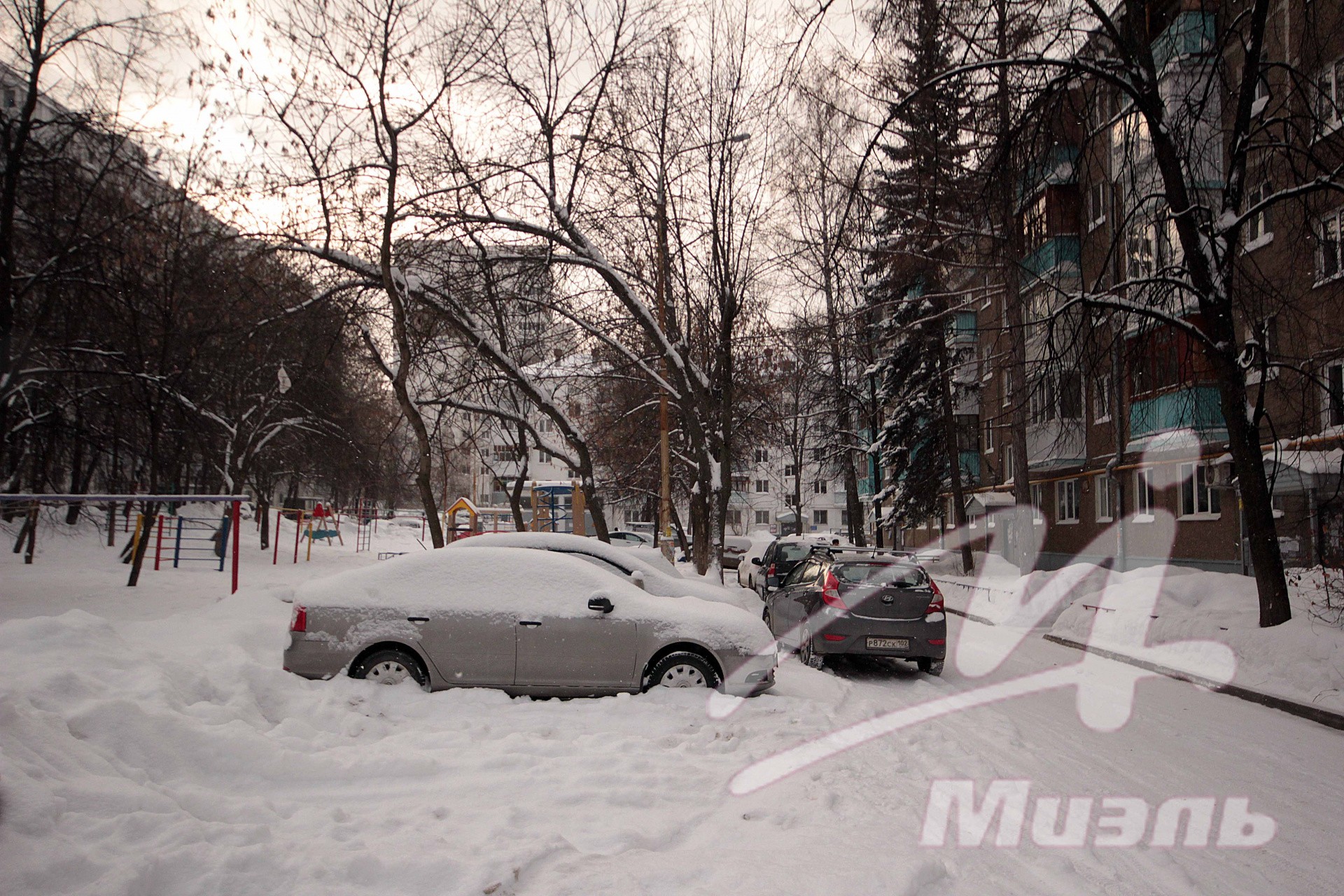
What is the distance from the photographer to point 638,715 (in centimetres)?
714

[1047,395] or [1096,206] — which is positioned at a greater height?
[1096,206]

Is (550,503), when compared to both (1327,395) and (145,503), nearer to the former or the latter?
(145,503)

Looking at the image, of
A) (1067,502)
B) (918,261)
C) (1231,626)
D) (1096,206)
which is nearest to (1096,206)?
(1096,206)

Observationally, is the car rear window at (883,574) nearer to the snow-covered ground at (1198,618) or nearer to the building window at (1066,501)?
the snow-covered ground at (1198,618)

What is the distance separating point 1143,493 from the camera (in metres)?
24.1

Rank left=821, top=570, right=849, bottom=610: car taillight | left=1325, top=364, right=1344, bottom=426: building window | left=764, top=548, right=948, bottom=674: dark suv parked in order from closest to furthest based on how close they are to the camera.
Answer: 1. left=764, top=548, right=948, bottom=674: dark suv parked
2. left=821, top=570, right=849, bottom=610: car taillight
3. left=1325, top=364, right=1344, bottom=426: building window

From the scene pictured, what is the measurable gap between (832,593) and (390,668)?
541 centimetres

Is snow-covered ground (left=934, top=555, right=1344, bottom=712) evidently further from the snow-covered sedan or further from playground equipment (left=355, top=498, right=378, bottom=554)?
playground equipment (left=355, top=498, right=378, bottom=554)

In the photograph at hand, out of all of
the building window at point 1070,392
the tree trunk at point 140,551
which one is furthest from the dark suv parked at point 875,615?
the tree trunk at point 140,551

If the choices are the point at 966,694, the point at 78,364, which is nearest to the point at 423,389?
the point at 78,364

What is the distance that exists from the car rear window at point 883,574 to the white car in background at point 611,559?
1542 mm

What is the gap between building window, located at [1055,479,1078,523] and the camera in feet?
93.9

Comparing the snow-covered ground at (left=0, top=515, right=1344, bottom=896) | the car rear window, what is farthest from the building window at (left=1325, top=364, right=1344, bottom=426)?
the snow-covered ground at (left=0, top=515, right=1344, bottom=896)

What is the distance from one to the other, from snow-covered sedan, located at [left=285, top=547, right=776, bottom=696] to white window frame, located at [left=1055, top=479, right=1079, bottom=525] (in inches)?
937
